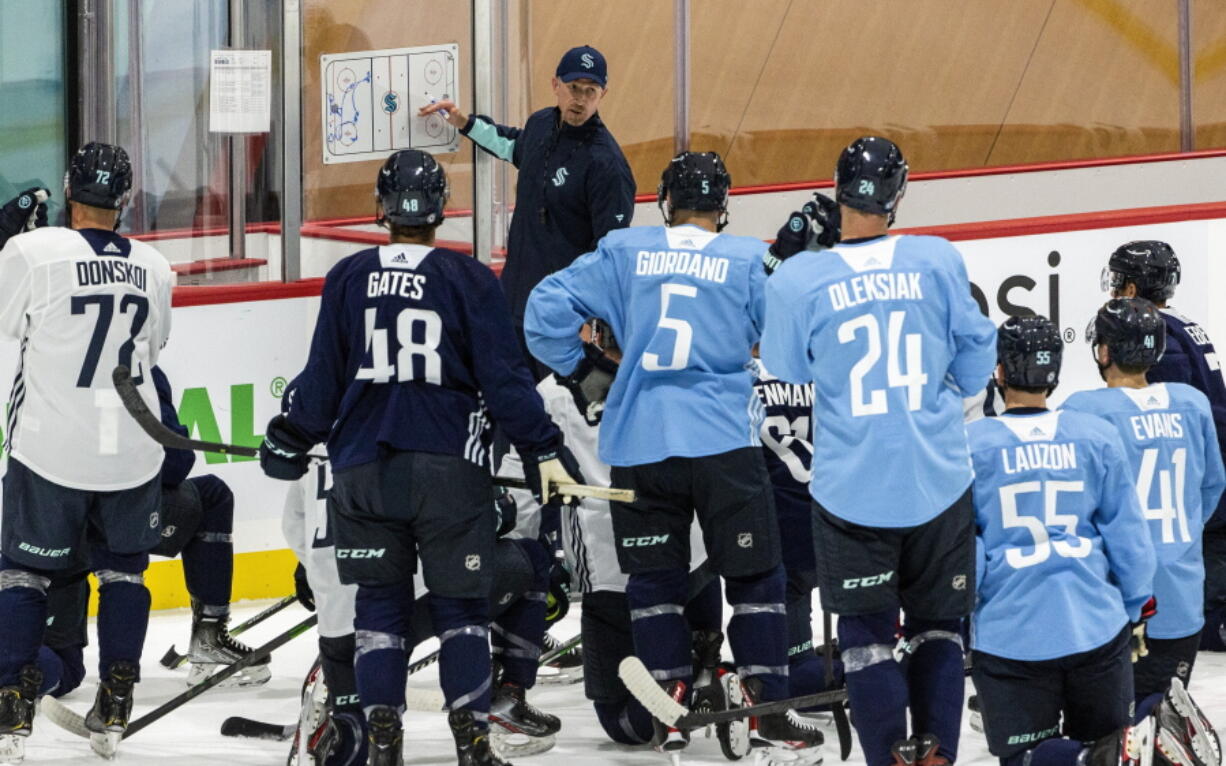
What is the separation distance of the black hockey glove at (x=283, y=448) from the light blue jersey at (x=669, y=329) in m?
0.53

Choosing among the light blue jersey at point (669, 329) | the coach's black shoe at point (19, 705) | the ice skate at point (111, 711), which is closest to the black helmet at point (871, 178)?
the light blue jersey at point (669, 329)

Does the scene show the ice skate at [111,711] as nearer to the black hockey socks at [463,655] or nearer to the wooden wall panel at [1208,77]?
the black hockey socks at [463,655]

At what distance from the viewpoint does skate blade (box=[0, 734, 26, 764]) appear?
416 centimetres

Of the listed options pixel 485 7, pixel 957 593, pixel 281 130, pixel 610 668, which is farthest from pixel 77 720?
pixel 485 7

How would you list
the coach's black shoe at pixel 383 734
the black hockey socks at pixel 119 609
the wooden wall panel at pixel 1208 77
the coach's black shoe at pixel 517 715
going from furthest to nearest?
the wooden wall panel at pixel 1208 77 < the black hockey socks at pixel 119 609 < the coach's black shoe at pixel 517 715 < the coach's black shoe at pixel 383 734

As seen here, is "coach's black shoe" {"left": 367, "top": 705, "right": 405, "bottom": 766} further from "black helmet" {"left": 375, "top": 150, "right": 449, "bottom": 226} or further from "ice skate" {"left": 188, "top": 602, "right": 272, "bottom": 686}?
"ice skate" {"left": 188, "top": 602, "right": 272, "bottom": 686}

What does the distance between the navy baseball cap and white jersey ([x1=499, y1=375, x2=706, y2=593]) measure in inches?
50.4

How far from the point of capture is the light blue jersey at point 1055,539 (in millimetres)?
3518

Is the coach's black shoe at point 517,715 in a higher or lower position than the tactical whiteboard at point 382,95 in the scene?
lower

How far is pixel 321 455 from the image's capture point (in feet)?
13.3

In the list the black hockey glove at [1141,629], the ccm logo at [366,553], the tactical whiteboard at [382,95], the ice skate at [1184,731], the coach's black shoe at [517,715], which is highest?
the tactical whiteboard at [382,95]

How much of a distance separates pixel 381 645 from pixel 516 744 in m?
0.63

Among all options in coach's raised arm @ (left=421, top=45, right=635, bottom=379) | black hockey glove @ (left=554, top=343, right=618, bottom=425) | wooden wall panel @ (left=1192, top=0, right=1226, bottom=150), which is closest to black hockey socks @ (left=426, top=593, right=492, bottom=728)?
black hockey glove @ (left=554, top=343, right=618, bottom=425)

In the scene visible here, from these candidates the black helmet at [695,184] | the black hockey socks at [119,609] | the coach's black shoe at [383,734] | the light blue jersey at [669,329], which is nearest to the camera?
the coach's black shoe at [383,734]
